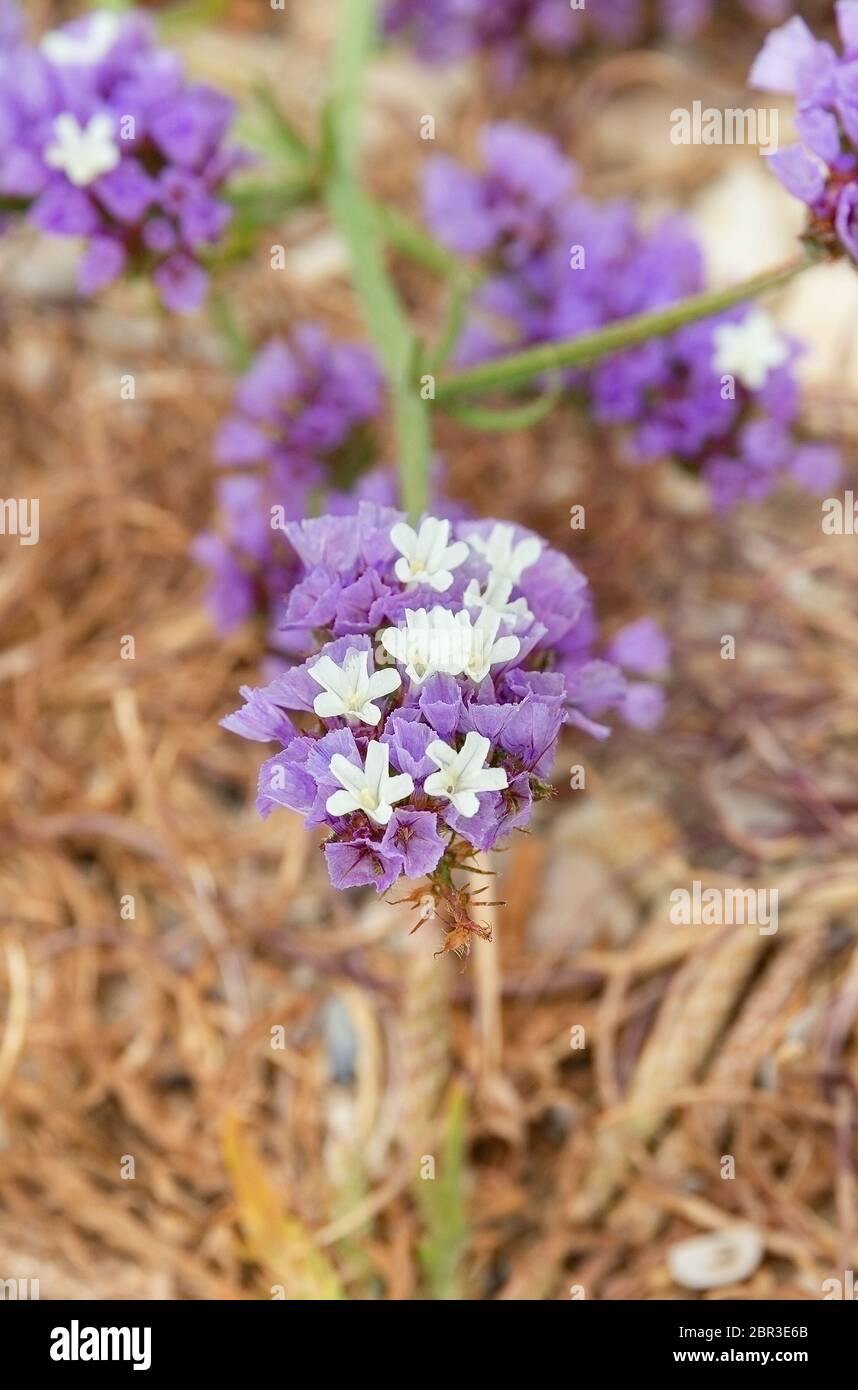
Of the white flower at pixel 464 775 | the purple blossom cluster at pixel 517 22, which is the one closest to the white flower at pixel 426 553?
the white flower at pixel 464 775

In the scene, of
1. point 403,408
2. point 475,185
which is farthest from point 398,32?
point 403,408

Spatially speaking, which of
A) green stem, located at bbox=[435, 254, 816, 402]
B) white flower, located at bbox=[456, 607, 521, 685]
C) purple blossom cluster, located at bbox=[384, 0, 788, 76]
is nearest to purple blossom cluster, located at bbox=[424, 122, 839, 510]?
green stem, located at bbox=[435, 254, 816, 402]

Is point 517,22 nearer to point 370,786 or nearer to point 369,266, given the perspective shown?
point 369,266

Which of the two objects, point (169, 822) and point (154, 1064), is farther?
point (169, 822)

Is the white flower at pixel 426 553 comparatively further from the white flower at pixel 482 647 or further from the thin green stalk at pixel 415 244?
the thin green stalk at pixel 415 244

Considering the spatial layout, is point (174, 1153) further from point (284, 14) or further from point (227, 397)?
point (284, 14)

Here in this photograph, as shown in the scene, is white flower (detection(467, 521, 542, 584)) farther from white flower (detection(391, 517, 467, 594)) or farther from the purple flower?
the purple flower
